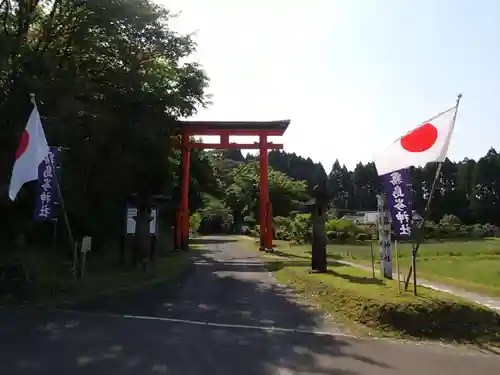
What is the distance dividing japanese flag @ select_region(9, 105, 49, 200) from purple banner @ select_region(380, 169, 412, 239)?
7538mm

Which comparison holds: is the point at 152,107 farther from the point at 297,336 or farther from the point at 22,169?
the point at 297,336

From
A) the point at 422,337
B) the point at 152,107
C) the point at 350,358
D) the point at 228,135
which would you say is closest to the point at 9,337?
the point at 350,358

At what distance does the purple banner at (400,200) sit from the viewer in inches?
384

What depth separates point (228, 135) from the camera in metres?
29.8

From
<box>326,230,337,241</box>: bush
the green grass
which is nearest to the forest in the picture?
the green grass

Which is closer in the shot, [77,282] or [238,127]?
[77,282]

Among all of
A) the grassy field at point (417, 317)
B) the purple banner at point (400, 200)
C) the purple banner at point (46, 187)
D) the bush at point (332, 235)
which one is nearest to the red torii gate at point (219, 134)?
the bush at point (332, 235)

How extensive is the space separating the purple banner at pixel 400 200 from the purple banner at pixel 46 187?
25.8 feet

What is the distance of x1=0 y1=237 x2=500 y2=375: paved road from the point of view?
5965 millimetres

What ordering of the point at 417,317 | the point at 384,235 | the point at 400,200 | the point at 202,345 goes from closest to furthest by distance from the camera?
the point at 202,345 < the point at 417,317 < the point at 400,200 < the point at 384,235

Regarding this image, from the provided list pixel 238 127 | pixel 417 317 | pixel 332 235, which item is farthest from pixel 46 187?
pixel 332 235

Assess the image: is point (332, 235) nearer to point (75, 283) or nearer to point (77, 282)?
point (77, 282)

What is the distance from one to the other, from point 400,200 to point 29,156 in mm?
8004

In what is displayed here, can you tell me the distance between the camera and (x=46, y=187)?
41.8 ft
